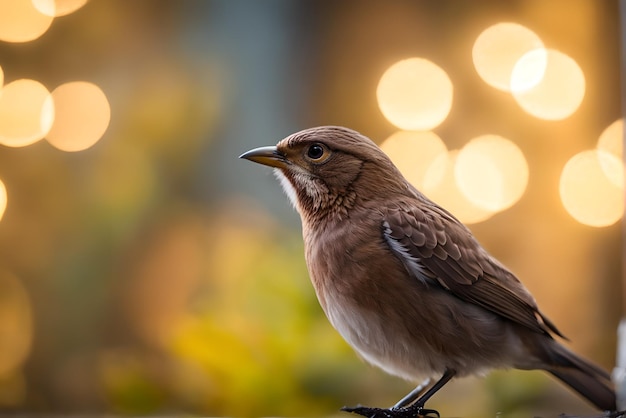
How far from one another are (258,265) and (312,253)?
2.59 feet

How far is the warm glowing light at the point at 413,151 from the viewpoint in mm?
1933

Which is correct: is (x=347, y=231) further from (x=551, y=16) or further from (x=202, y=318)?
(x=551, y=16)

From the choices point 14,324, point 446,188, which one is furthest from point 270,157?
point 14,324

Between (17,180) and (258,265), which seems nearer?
(258,265)

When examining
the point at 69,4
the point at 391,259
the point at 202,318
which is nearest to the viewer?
the point at 391,259

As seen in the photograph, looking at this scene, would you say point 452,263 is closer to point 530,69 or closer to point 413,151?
point 413,151

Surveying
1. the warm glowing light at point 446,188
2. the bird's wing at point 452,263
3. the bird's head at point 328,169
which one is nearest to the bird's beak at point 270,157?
the bird's head at point 328,169

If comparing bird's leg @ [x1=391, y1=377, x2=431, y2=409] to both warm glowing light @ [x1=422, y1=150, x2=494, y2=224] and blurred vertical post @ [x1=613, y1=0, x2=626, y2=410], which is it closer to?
blurred vertical post @ [x1=613, y1=0, x2=626, y2=410]

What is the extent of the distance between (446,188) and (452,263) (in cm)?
74

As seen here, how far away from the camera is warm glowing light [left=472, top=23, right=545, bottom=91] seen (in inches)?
81.4

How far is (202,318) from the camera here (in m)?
2.02

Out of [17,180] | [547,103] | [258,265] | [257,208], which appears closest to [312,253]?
[258,265]

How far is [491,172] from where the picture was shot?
2027mm

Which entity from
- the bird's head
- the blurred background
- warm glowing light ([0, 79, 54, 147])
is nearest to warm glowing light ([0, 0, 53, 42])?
the blurred background
